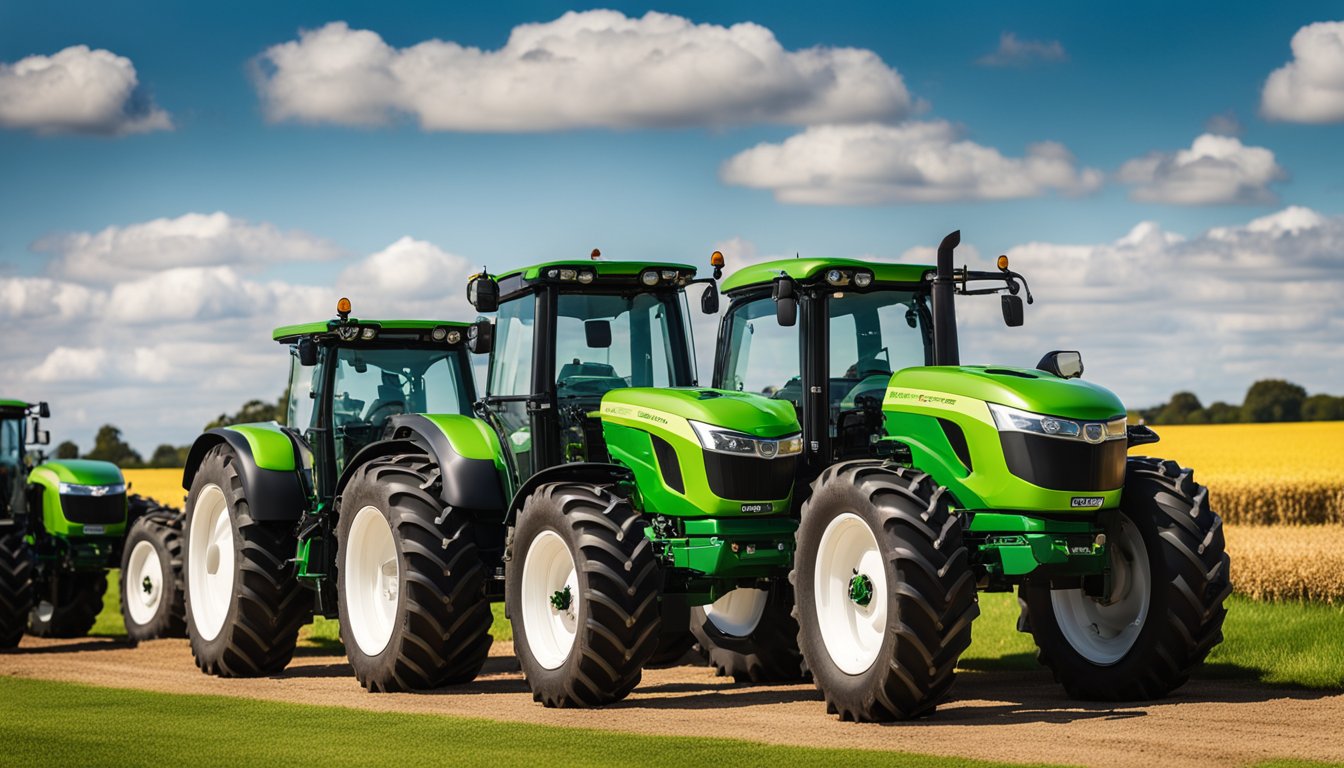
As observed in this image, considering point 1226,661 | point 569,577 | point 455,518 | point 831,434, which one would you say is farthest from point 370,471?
point 1226,661

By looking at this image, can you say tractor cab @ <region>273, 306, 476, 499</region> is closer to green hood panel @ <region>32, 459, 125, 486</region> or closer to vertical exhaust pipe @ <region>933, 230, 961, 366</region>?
vertical exhaust pipe @ <region>933, 230, 961, 366</region>

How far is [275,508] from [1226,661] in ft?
26.9

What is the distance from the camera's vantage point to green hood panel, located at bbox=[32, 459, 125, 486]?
19.5 metres

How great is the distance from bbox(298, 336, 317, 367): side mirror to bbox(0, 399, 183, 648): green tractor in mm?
4819

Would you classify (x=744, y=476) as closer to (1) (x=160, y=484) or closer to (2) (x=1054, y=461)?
(2) (x=1054, y=461)

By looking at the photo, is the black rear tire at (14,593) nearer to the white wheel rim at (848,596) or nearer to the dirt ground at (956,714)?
the dirt ground at (956,714)

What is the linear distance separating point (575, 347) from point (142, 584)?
881 cm

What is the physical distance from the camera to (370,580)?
13.5 meters

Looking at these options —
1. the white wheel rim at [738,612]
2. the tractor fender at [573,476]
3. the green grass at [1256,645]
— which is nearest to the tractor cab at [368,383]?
the green grass at [1256,645]

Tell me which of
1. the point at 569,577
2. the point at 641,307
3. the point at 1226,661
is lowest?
the point at 1226,661

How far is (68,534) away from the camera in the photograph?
1934 centimetres

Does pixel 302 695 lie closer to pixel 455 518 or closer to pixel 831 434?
pixel 455 518

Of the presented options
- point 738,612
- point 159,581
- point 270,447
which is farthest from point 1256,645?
point 159,581

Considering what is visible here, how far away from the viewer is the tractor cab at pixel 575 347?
12.2 m
